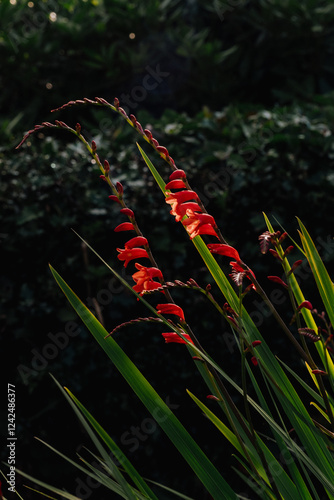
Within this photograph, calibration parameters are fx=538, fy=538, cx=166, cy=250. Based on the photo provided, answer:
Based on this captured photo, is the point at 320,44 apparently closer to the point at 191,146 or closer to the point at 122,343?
the point at 191,146

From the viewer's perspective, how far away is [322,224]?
8.34ft

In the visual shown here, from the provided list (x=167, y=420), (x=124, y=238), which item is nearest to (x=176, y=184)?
(x=167, y=420)

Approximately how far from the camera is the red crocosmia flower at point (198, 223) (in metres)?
1.13

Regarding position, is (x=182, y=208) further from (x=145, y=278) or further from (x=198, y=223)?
(x=145, y=278)

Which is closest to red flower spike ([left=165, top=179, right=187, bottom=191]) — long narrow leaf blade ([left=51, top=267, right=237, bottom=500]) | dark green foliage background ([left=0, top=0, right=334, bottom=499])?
long narrow leaf blade ([left=51, top=267, right=237, bottom=500])

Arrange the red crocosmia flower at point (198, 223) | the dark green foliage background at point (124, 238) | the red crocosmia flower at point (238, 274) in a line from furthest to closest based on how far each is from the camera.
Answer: the dark green foliage background at point (124, 238), the red crocosmia flower at point (198, 223), the red crocosmia flower at point (238, 274)

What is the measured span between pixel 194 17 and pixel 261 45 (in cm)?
65

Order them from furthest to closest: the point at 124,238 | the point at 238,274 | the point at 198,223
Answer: the point at 124,238, the point at 198,223, the point at 238,274

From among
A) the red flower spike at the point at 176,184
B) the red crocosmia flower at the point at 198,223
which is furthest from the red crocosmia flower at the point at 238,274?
the red flower spike at the point at 176,184

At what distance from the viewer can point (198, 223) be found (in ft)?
3.77

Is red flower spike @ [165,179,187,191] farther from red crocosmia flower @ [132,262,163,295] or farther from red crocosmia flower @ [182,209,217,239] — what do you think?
red crocosmia flower @ [132,262,163,295]

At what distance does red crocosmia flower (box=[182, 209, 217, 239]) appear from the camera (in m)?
1.13

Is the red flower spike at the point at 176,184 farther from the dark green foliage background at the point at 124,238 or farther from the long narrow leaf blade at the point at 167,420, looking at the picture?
the dark green foliage background at the point at 124,238

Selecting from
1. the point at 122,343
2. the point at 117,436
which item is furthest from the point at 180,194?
the point at 117,436
